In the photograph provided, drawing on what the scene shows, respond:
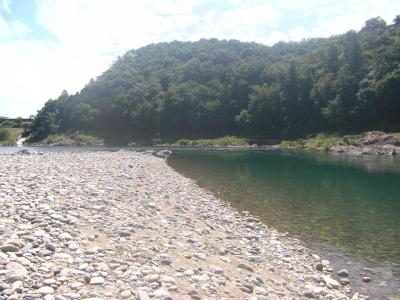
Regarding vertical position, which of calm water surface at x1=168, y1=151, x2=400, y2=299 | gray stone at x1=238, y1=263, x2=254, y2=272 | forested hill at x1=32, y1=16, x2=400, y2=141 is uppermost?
forested hill at x1=32, y1=16, x2=400, y2=141

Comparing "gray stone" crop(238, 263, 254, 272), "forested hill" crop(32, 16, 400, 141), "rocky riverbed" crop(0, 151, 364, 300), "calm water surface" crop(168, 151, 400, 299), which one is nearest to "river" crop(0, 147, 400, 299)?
"calm water surface" crop(168, 151, 400, 299)

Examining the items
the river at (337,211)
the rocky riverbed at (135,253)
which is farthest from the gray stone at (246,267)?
the river at (337,211)

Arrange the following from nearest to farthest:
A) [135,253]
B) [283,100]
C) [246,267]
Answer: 1. [135,253]
2. [246,267]
3. [283,100]

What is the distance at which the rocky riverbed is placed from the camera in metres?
9.07

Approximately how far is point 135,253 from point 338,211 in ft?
58.9

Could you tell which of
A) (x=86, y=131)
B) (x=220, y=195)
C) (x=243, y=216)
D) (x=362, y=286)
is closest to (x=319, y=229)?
(x=243, y=216)

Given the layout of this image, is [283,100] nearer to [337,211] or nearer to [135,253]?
[337,211]

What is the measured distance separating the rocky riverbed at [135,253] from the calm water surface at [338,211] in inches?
45.5

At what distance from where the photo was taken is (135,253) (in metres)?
11.8

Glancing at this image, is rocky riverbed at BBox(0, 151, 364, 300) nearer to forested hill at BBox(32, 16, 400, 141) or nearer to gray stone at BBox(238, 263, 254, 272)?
gray stone at BBox(238, 263, 254, 272)

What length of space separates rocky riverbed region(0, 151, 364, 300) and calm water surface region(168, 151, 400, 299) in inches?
45.5

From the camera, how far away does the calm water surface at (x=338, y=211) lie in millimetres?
15898

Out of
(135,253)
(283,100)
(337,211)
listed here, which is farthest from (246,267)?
(283,100)

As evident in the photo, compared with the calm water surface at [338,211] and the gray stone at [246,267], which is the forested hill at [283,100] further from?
the gray stone at [246,267]
